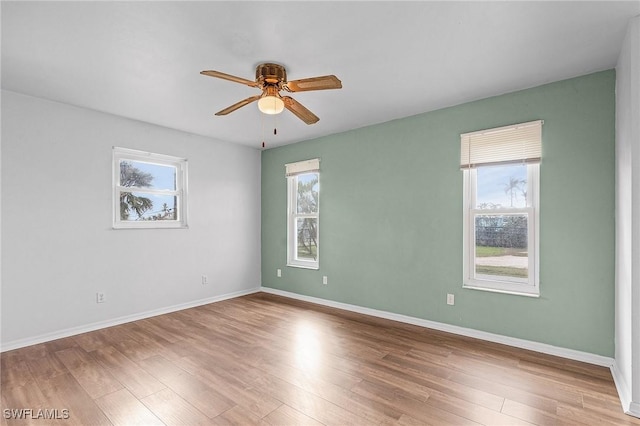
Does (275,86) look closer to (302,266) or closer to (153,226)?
(153,226)

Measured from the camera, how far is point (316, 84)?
232 cm

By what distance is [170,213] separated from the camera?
4.53 meters

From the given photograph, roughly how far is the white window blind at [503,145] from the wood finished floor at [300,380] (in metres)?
1.86

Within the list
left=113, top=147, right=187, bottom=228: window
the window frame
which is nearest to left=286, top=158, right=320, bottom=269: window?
left=113, top=147, right=187, bottom=228: window

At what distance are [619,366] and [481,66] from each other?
260 cm

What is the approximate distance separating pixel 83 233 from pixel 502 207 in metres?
4.59

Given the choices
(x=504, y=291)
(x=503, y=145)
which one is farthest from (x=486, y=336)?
(x=503, y=145)

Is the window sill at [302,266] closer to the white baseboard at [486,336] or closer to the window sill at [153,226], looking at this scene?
the white baseboard at [486,336]

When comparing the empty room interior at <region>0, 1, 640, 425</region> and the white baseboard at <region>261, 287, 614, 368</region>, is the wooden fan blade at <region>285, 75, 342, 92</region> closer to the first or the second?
the empty room interior at <region>0, 1, 640, 425</region>

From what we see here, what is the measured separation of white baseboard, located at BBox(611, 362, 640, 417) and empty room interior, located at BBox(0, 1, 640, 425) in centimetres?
2

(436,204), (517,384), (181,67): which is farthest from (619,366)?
(181,67)

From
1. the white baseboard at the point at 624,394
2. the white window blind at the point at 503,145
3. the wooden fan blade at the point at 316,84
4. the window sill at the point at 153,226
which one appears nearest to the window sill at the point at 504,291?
the white baseboard at the point at 624,394

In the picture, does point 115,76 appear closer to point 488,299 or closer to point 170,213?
point 170,213

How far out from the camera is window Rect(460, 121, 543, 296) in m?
3.05
